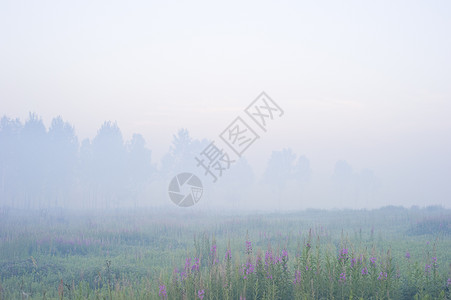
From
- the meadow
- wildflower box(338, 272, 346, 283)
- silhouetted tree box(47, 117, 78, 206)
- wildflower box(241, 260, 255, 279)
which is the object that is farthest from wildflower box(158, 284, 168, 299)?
silhouetted tree box(47, 117, 78, 206)

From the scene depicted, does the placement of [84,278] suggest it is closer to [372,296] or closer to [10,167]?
[372,296]

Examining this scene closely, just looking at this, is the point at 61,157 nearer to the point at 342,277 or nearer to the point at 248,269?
the point at 248,269

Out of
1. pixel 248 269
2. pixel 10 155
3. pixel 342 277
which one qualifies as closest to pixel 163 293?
pixel 248 269

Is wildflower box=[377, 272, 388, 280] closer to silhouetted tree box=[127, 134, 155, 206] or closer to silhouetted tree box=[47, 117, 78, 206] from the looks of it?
silhouetted tree box=[47, 117, 78, 206]

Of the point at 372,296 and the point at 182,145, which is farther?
the point at 182,145

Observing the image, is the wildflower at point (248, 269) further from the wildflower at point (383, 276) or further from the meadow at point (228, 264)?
the wildflower at point (383, 276)

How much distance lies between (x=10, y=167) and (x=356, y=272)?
4881cm

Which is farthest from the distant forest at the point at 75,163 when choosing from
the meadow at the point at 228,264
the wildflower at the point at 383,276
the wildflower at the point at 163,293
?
the wildflower at the point at 383,276

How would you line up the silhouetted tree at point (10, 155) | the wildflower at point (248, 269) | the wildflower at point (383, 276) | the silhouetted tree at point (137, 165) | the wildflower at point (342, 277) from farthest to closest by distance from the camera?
1. the silhouetted tree at point (137, 165)
2. the silhouetted tree at point (10, 155)
3. the wildflower at point (248, 269)
4. the wildflower at point (342, 277)
5. the wildflower at point (383, 276)

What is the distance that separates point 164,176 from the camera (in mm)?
59438

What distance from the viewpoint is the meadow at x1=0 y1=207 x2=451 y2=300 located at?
18.2 feet

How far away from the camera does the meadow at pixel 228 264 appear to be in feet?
18.2

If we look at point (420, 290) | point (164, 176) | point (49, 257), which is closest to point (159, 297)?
point (420, 290)

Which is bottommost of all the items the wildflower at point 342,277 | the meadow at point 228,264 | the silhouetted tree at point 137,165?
the meadow at point 228,264
